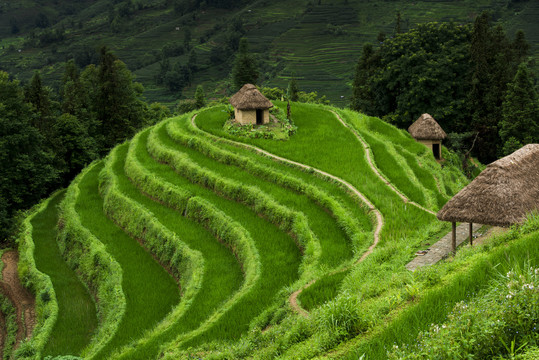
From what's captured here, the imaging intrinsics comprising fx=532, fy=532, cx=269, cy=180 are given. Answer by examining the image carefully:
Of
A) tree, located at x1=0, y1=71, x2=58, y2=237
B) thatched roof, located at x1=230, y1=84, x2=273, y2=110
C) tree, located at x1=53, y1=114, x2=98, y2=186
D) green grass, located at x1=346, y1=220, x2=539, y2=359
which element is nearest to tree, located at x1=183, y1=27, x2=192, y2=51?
tree, located at x1=53, y1=114, x2=98, y2=186

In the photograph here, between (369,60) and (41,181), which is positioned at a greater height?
(369,60)

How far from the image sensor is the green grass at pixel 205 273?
1223cm

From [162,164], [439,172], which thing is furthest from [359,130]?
[162,164]

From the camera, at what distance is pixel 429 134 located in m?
28.5

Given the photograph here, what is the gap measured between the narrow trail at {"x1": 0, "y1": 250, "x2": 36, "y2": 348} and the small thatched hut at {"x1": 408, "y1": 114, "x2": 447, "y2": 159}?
2042cm

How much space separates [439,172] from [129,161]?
14.9 m

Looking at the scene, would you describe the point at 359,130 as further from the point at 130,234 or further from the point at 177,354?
the point at 177,354

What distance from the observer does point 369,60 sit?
40.4 metres

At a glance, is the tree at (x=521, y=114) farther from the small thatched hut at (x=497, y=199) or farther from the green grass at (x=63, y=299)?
the green grass at (x=63, y=299)

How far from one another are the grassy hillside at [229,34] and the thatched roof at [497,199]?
171 ft

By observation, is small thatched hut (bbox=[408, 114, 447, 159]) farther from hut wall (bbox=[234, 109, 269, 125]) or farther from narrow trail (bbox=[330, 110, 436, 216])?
hut wall (bbox=[234, 109, 269, 125])

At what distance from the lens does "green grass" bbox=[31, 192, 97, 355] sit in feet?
50.6

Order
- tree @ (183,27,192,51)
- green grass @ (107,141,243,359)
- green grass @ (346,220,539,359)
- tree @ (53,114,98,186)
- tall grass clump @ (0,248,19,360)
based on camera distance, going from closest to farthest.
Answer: green grass @ (346,220,539,359)
green grass @ (107,141,243,359)
tall grass clump @ (0,248,19,360)
tree @ (53,114,98,186)
tree @ (183,27,192,51)

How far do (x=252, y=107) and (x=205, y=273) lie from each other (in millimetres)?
12796
